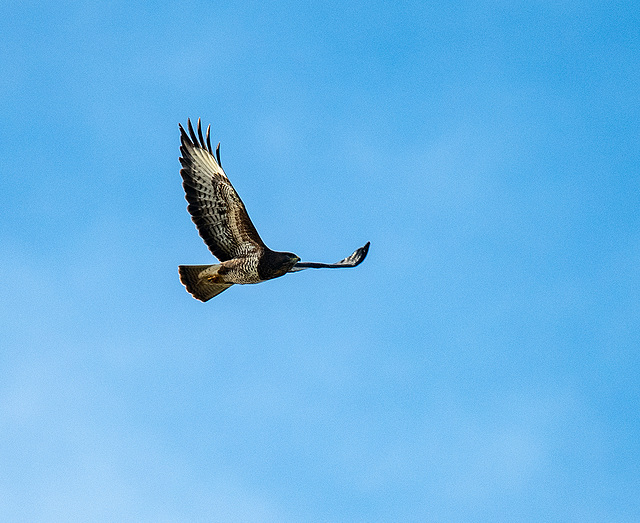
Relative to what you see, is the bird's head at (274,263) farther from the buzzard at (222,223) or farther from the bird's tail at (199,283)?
the bird's tail at (199,283)

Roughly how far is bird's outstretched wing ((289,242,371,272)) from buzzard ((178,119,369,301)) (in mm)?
249

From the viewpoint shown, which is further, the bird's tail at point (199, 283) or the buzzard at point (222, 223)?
the bird's tail at point (199, 283)

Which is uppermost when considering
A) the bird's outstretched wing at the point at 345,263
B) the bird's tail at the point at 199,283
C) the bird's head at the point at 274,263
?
the bird's outstretched wing at the point at 345,263

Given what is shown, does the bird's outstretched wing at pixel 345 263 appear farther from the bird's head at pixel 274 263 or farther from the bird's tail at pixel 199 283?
the bird's tail at pixel 199 283

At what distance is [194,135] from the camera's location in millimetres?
16438

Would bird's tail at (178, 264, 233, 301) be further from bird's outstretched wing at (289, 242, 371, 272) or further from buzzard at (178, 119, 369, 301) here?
bird's outstretched wing at (289, 242, 371, 272)

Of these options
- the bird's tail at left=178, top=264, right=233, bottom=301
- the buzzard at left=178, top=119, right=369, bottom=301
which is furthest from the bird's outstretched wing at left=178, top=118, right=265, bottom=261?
the bird's tail at left=178, top=264, right=233, bottom=301

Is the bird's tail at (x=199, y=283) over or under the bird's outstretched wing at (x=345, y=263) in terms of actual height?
under


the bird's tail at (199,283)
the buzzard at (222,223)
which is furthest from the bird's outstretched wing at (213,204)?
the bird's tail at (199,283)

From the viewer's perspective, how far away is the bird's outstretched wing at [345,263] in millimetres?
16812

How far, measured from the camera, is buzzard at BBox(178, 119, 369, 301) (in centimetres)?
1611

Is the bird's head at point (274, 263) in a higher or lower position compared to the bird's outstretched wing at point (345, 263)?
lower

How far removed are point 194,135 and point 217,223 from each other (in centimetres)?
154

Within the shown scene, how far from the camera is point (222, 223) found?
16.3m
